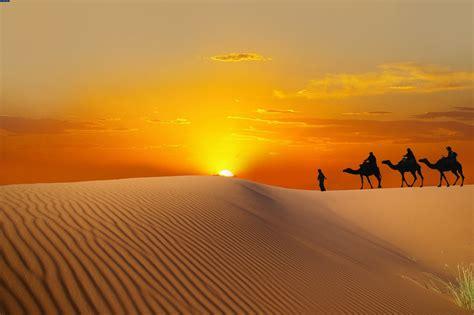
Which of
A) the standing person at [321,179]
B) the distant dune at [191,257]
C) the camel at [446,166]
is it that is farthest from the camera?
the standing person at [321,179]

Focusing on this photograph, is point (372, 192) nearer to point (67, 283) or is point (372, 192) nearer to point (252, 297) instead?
point (252, 297)

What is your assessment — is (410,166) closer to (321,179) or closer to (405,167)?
(405,167)

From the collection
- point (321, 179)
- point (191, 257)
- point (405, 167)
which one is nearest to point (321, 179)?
point (321, 179)

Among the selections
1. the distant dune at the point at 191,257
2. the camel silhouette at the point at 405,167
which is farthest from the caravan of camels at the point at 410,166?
the distant dune at the point at 191,257

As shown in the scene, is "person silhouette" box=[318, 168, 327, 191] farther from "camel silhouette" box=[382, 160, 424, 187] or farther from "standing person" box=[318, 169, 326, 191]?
"camel silhouette" box=[382, 160, 424, 187]

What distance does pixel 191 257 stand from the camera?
9.55 m

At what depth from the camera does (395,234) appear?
2241 cm

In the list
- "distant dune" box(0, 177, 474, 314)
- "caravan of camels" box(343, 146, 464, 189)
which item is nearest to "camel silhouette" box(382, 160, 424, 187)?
"caravan of camels" box(343, 146, 464, 189)

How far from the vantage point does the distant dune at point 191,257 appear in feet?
23.4

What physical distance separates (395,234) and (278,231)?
984 cm

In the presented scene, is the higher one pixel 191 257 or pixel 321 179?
pixel 191 257

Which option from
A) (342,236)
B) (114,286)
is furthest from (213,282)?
(342,236)

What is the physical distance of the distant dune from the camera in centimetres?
713

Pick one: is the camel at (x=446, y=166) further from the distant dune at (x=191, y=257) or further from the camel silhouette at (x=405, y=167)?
the distant dune at (x=191, y=257)
